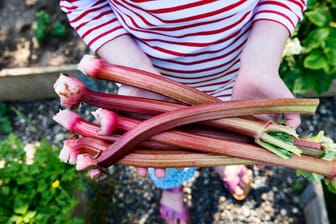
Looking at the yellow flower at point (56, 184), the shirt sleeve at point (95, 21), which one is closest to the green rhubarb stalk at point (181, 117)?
the shirt sleeve at point (95, 21)

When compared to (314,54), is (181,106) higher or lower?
lower

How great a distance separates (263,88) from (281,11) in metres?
0.24

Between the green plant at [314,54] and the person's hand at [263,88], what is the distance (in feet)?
2.97

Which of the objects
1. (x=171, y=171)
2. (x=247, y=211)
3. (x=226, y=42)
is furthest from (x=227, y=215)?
(x=226, y=42)

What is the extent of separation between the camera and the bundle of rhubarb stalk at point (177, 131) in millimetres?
Result: 993

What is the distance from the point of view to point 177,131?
1021 millimetres

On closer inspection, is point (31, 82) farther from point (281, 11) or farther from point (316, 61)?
point (281, 11)

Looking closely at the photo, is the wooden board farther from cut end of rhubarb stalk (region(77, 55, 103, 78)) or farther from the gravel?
cut end of rhubarb stalk (region(77, 55, 103, 78))

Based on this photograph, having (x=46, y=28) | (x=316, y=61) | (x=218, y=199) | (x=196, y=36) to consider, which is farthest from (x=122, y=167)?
(x=196, y=36)

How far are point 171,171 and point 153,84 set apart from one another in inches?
32.5

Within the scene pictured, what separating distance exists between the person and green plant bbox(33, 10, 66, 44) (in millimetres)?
1434

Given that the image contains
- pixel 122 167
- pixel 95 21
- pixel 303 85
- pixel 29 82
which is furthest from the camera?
pixel 29 82

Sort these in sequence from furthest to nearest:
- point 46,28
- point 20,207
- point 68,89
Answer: point 46,28, point 20,207, point 68,89

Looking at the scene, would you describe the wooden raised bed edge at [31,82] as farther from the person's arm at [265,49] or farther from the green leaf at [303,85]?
the person's arm at [265,49]
